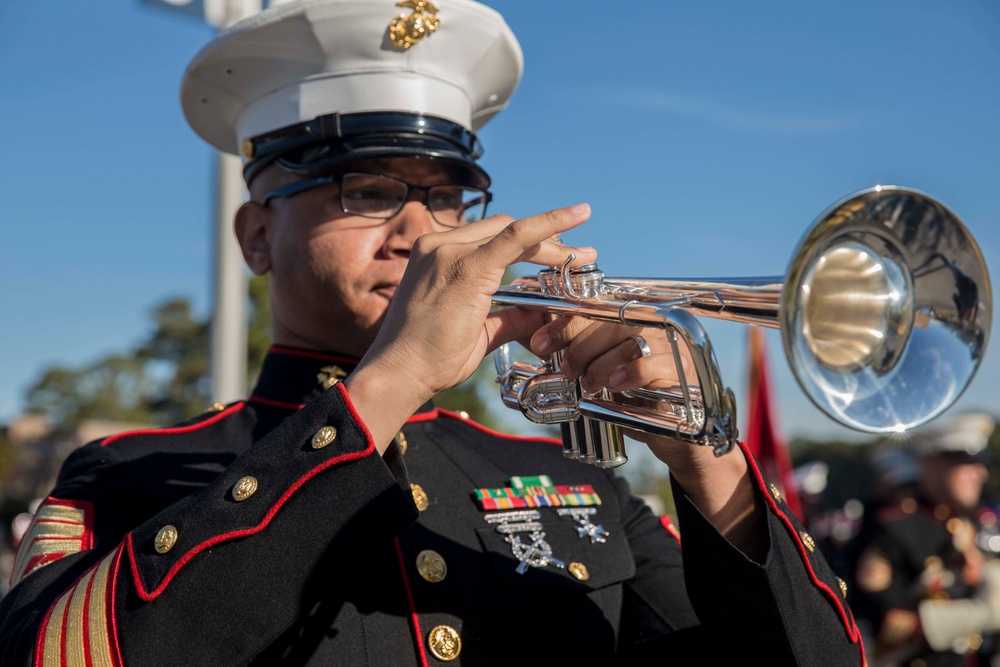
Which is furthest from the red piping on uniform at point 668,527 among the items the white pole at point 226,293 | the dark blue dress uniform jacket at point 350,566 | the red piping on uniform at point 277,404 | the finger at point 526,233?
the white pole at point 226,293

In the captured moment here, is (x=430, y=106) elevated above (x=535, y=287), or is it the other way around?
(x=430, y=106)

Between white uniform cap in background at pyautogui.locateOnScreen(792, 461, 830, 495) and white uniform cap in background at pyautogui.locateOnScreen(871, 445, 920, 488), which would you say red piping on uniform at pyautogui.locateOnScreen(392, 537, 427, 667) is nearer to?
white uniform cap in background at pyautogui.locateOnScreen(871, 445, 920, 488)

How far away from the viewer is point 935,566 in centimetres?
748

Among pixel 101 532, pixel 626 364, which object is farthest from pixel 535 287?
pixel 101 532

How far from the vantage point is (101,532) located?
2268 millimetres

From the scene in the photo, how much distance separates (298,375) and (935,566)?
6.25 metres

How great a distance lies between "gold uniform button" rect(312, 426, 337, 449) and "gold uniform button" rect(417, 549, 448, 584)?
0.53 metres

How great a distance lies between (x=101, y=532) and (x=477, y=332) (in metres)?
0.99

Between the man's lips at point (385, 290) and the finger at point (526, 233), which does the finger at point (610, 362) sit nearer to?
the finger at point (526, 233)

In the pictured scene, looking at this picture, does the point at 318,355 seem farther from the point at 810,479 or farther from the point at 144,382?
the point at 144,382

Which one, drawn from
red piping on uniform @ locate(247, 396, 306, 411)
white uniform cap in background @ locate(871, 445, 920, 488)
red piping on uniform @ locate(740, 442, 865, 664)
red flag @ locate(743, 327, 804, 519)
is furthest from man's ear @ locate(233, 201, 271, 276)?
white uniform cap in background @ locate(871, 445, 920, 488)

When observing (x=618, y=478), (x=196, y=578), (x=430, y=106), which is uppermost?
(x=430, y=106)

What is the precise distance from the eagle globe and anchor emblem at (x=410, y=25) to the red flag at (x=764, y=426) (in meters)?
7.04

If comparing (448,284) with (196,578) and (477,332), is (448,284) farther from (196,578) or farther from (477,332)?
(196,578)
